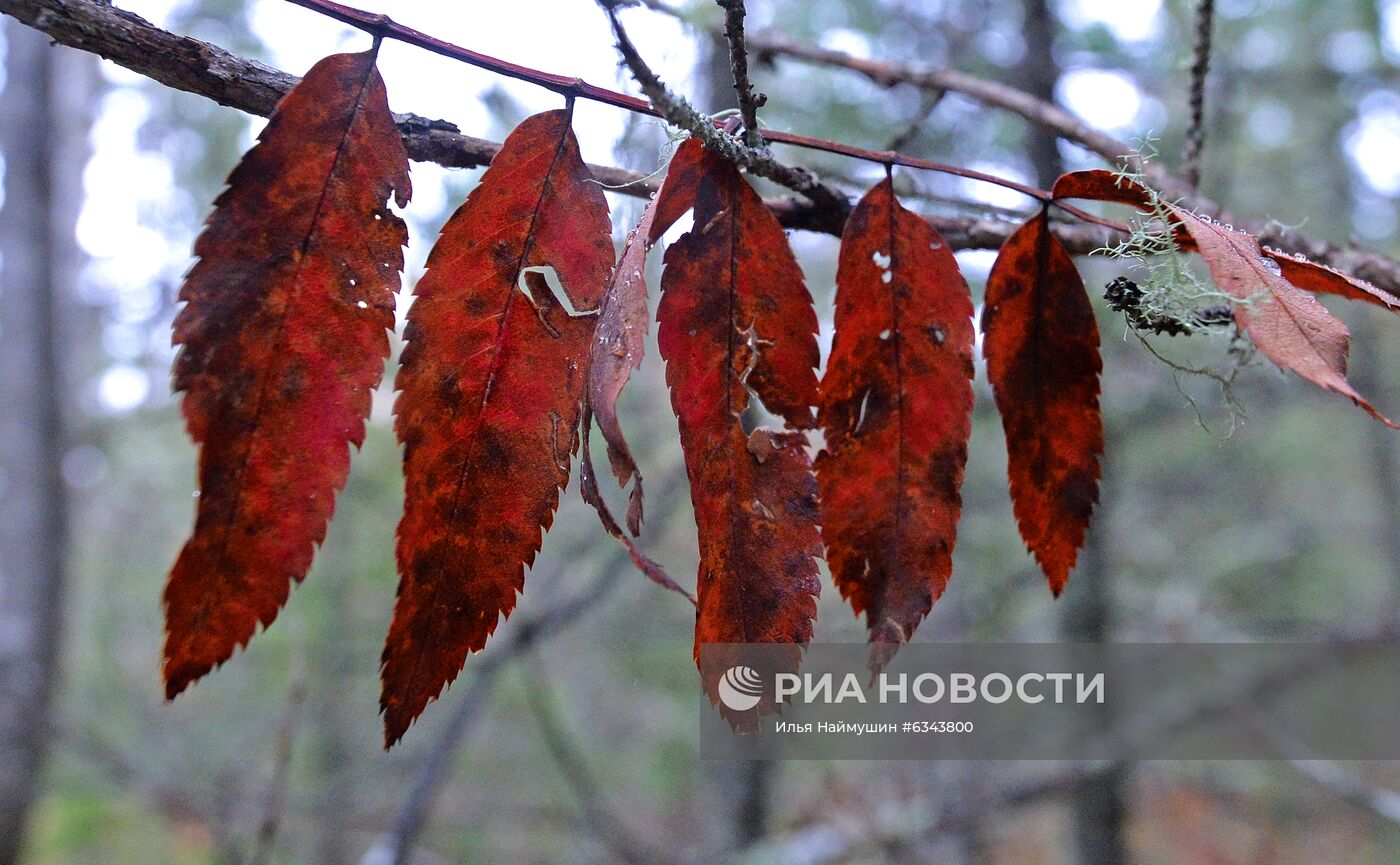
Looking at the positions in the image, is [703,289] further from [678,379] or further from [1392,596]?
[1392,596]

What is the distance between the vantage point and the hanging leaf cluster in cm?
50

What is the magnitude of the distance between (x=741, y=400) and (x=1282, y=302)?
339 mm

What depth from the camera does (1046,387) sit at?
2.22 feet

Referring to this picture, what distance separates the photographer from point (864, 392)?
63cm

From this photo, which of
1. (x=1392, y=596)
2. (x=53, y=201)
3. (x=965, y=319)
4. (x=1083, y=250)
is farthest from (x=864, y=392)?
(x=1392, y=596)

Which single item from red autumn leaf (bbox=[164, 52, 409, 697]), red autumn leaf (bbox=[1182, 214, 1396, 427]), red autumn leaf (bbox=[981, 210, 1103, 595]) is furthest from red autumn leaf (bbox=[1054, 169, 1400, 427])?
red autumn leaf (bbox=[164, 52, 409, 697])

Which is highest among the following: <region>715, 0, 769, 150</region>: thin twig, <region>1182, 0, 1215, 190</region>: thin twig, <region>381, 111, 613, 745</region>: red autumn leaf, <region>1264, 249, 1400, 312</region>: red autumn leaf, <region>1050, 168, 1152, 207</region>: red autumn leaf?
<region>1182, 0, 1215, 190</region>: thin twig

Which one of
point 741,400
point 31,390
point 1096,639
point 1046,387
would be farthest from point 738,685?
→ point 31,390

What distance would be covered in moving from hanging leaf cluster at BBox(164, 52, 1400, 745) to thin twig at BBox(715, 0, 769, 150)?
0.10 feet

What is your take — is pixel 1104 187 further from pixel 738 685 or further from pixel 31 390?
pixel 31 390

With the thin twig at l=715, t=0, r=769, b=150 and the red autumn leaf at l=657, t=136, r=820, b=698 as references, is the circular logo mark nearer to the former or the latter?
the red autumn leaf at l=657, t=136, r=820, b=698

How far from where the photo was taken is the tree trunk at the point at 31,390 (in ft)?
8.18

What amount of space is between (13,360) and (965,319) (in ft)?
9.85

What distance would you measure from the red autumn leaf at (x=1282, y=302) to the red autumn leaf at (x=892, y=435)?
0.17 m
